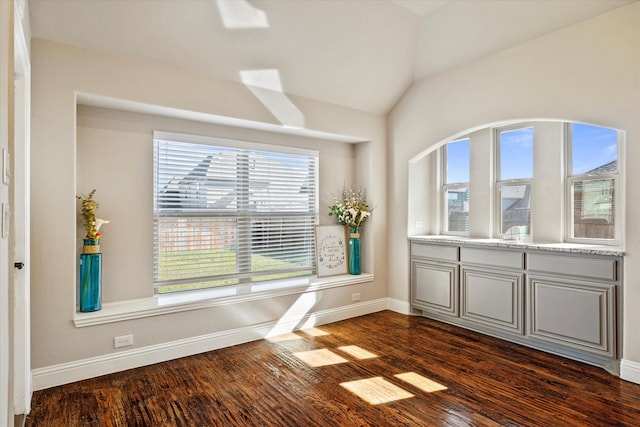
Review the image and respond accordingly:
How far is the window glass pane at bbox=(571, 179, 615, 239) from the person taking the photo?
355 centimetres

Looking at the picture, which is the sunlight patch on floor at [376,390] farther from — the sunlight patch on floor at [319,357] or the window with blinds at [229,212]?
the window with blinds at [229,212]

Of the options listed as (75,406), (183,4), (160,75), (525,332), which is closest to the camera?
(75,406)

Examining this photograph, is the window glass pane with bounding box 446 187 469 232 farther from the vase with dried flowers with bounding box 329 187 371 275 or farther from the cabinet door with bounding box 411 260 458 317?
the vase with dried flowers with bounding box 329 187 371 275

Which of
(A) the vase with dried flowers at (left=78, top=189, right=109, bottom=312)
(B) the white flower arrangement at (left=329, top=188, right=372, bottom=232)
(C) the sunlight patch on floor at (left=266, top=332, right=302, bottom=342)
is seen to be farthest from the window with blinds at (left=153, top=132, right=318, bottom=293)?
(C) the sunlight patch on floor at (left=266, top=332, right=302, bottom=342)

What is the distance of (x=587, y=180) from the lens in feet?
12.1

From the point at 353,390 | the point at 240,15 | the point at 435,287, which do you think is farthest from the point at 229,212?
the point at 435,287

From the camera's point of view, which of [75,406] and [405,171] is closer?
[75,406]

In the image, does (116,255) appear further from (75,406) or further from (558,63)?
(558,63)

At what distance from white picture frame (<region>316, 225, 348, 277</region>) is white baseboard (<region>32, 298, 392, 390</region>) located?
52 centimetres

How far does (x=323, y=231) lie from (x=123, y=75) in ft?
9.21

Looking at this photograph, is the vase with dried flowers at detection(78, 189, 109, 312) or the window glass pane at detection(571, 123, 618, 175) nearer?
the vase with dried flowers at detection(78, 189, 109, 312)

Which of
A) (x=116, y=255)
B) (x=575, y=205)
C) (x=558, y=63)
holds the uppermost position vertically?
(x=558, y=63)

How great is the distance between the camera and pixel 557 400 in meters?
2.60

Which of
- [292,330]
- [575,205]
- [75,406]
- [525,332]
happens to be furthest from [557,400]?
[75,406]
